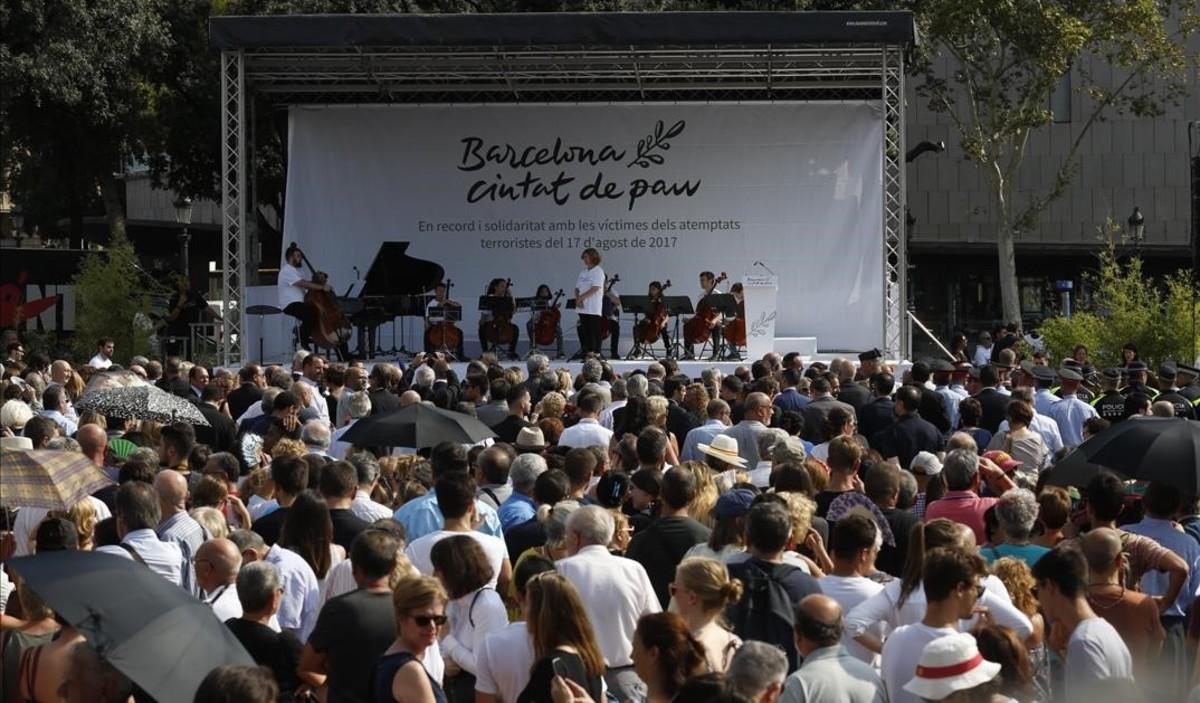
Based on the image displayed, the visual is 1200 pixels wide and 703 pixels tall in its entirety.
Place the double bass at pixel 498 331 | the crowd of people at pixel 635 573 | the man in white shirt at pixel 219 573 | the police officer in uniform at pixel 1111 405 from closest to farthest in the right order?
the crowd of people at pixel 635 573
the man in white shirt at pixel 219 573
the police officer in uniform at pixel 1111 405
the double bass at pixel 498 331

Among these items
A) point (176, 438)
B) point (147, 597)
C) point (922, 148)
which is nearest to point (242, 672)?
point (147, 597)

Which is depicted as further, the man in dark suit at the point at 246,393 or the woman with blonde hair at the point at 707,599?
the man in dark suit at the point at 246,393

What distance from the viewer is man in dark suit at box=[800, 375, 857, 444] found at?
11245mm

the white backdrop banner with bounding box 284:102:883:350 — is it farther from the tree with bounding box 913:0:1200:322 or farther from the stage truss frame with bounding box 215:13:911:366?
the tree with bounding box 913:0:1200:322

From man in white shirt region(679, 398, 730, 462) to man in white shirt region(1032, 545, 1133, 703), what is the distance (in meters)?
4.39

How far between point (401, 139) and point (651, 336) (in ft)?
18.8

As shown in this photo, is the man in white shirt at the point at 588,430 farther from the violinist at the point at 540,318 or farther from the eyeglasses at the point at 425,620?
the violinist at the point at 540,318

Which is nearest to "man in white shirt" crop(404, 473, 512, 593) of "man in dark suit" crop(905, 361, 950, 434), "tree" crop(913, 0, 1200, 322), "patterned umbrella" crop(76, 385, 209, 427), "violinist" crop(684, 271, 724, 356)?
"patterned umbrella" crop(76, 385, 209, 427)

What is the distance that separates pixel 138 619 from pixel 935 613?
7.94ft

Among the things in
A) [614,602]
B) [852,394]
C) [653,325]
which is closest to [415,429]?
[614,602]

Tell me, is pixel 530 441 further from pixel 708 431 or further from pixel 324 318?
pixel 324 318

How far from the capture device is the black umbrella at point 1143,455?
7594 millimetres

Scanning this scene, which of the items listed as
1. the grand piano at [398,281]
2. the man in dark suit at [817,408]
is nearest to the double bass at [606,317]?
the grand piano at [398,281]

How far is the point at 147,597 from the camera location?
4699mm
